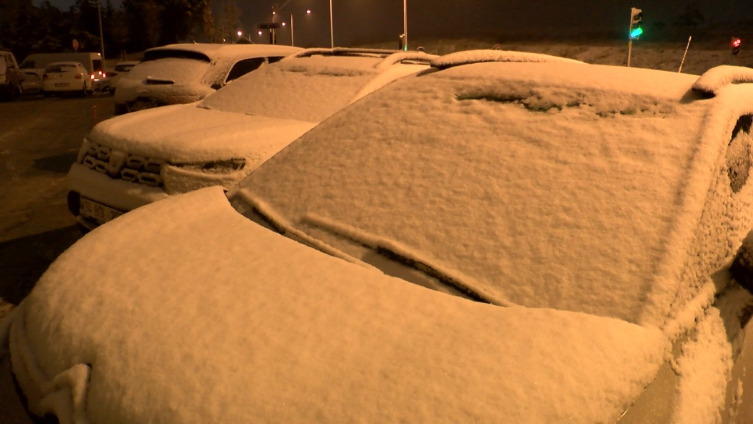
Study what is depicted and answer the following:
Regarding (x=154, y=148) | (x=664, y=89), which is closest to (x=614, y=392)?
(x=664, y=89)

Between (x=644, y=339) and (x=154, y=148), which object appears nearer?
(x=644, y=339)

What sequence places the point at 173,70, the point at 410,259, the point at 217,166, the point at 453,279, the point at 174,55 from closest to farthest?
1. the point at 453,279
2. the point at 410,259
3. the point at 217,166
4. the point at 173,70
5. the point at 174,55

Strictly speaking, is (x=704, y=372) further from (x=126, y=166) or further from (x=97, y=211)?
(x=97, y=211)

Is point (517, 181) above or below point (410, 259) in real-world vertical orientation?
above

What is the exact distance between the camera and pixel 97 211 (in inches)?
175

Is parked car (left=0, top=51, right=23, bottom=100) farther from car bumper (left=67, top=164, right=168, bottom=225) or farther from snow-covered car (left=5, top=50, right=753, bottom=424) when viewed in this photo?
snow-covered car (left=5, top=50, right=753, bottom=424)

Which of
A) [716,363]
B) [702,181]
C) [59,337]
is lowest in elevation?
[716,363]

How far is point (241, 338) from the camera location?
155cm

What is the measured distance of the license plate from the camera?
14.2 ft

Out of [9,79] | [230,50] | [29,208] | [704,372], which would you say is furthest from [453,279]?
[9,79]

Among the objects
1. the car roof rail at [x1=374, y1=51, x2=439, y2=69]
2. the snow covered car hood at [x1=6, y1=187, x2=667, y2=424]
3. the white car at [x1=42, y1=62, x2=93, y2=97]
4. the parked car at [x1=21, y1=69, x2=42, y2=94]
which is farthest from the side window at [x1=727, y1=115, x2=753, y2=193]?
the parked car at [x1=21, y1=69, x2=42, y2=94]

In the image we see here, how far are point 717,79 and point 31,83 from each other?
2620 centimetres

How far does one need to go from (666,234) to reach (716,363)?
1.24 ft

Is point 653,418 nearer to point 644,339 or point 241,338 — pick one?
point 644,339
